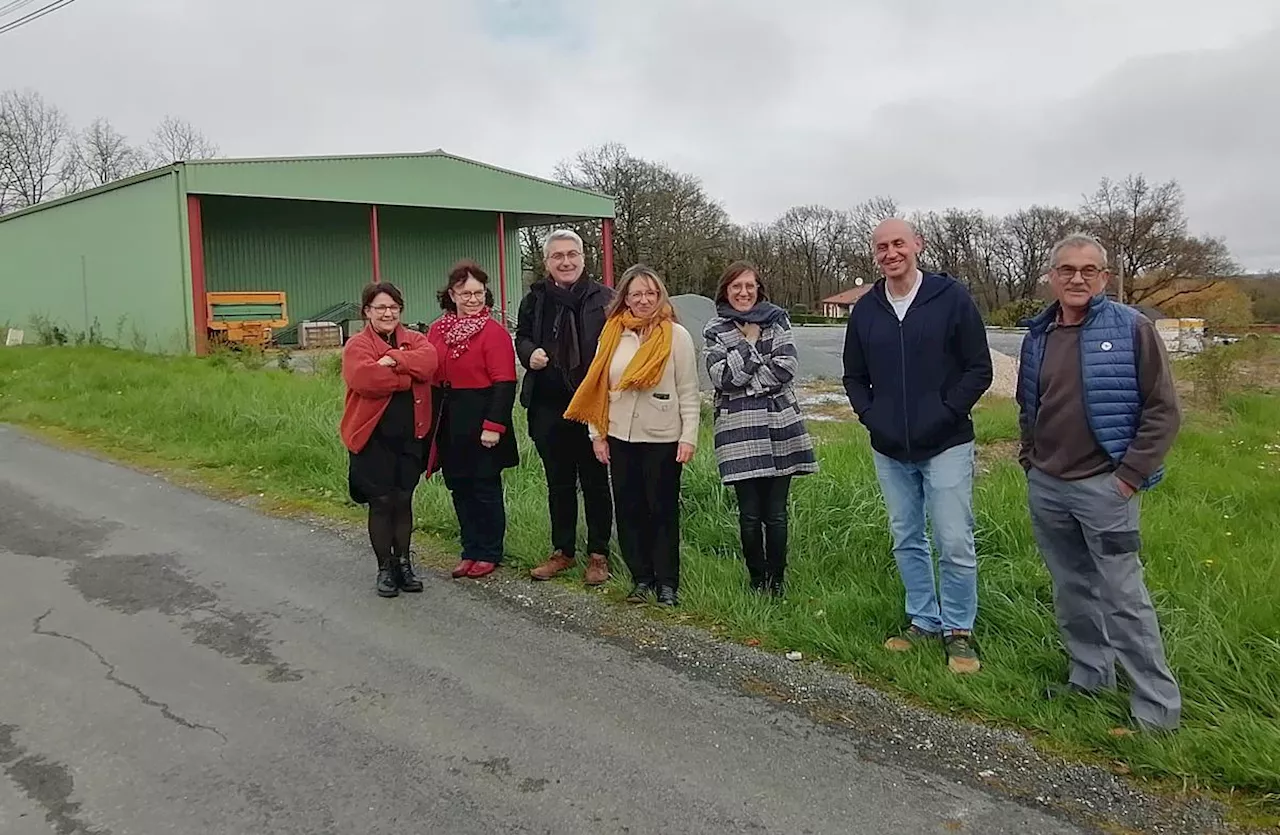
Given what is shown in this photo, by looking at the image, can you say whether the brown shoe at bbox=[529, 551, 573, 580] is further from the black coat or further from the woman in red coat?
the black coat

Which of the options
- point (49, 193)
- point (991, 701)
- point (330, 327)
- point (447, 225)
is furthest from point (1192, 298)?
point (49, 193)

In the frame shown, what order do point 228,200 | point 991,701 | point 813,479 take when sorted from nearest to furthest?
point 991,701 → point 813,479 → point 228,200

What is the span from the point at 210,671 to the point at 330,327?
19573 mm

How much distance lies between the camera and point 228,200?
841 inches

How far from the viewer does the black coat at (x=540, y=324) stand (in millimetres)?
4832

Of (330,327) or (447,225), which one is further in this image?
(447,225)

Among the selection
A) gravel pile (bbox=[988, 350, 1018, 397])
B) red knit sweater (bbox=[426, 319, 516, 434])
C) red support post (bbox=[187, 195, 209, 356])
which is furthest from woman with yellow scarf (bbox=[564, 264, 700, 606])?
red support post (bbox=[187, 195, 209, 356])

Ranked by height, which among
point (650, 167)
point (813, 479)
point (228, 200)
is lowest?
point (813, 479)

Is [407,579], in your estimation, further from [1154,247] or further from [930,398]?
[1154,247]

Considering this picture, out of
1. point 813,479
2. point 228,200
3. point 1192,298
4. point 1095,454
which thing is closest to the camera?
point 1095,454

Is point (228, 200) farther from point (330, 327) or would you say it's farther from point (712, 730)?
point (712, 730)

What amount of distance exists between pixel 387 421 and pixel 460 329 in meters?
0.62

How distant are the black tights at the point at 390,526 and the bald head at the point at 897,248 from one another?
2757 millimetres

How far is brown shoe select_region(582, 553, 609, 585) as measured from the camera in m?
4.87
